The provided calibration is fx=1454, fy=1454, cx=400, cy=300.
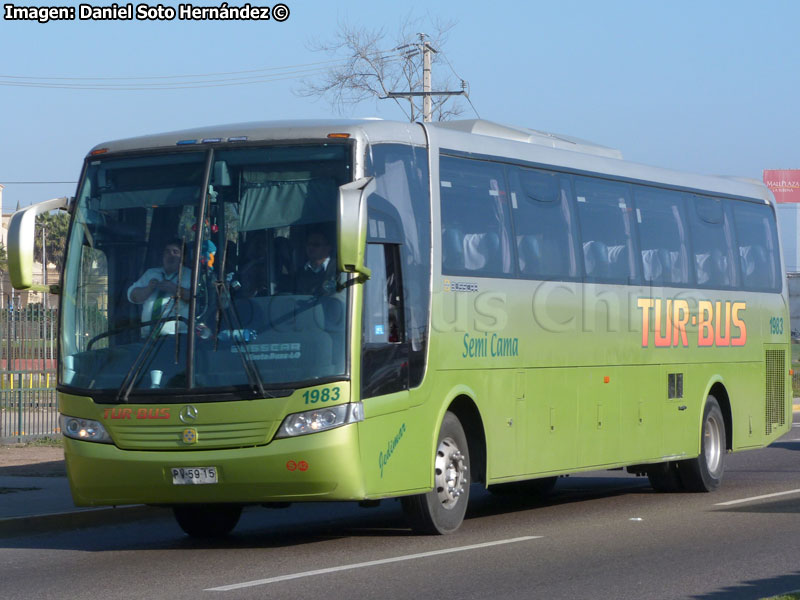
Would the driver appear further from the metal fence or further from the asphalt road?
the metal fence

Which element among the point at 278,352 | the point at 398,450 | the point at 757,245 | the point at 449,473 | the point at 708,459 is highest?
the point at 757,245

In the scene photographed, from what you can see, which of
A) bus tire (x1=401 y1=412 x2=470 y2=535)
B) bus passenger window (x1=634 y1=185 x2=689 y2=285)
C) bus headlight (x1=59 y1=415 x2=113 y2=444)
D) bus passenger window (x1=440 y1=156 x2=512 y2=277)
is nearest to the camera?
bus headlight (x1=59 y1=415 x2=113 y2=444)

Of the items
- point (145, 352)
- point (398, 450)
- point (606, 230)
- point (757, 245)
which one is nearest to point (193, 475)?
point (145, 352)

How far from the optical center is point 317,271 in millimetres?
10703

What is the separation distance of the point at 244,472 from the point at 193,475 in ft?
1.34

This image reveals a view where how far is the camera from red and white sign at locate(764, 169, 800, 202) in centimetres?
9550

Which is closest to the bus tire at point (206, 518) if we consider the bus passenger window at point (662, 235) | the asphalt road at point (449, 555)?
the asphalt road at point (449, 555)

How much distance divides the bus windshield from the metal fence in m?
9.09

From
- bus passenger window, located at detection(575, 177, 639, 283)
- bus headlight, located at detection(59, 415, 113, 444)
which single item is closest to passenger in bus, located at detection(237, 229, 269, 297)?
bus headlight, located at detection(59, 415, 113, 444)

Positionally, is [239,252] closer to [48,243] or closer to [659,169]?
[659,169]

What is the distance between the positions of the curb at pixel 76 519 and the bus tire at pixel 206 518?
1.20 meters

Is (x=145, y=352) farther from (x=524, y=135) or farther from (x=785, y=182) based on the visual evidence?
(x=785, y=182)

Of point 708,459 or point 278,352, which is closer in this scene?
point 278,352

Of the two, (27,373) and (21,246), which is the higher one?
(21,246)
